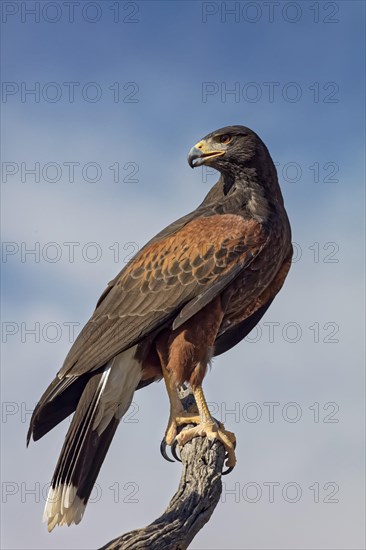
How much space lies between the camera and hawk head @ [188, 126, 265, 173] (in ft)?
24.1

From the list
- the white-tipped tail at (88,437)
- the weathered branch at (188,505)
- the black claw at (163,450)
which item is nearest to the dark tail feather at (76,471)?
the white-tipped tail at (88,437)

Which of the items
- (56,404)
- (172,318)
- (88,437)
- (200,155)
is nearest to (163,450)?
(88,437)

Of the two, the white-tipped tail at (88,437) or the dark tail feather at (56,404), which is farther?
the dark tail feather at (56,404)

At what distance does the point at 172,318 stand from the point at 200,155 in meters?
1.46

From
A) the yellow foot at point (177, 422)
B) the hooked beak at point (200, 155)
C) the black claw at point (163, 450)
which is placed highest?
the hooked beak at point (200, 155)

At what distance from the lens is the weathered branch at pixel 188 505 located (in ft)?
18.1

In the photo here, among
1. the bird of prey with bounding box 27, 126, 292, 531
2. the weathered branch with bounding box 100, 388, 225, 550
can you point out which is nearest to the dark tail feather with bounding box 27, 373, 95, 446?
the bird of prey with bounding box 27, 126, 292, 531

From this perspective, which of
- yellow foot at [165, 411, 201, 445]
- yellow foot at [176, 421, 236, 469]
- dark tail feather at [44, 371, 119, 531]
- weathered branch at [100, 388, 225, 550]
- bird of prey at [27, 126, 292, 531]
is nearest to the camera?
→ weathered branch at [100, 388, 225, 550]

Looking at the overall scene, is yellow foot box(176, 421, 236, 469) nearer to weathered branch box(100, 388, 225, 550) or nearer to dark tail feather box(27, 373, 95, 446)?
weathered branch box(100, 388, 225, 550)

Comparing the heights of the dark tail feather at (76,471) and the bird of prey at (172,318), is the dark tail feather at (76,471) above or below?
below

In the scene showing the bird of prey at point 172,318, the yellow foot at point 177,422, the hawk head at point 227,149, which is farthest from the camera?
the hawk head at point 227,149

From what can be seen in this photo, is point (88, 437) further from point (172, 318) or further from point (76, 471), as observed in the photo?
point (172, 318)

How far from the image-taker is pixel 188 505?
239 inches

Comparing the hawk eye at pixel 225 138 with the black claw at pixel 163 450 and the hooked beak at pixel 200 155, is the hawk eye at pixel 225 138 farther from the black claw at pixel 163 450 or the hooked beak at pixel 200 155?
the black claw at pixel 163 450
